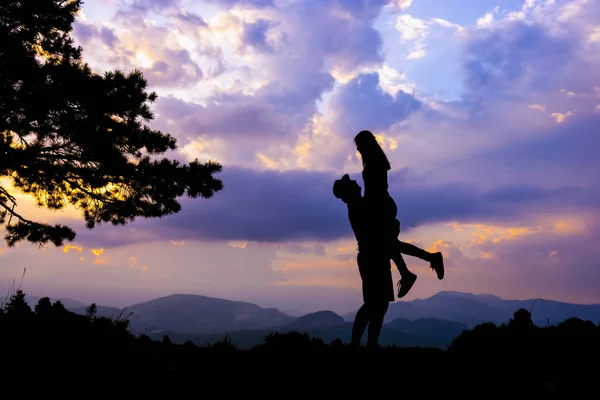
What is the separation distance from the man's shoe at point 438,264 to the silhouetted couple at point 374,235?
345 millimetres

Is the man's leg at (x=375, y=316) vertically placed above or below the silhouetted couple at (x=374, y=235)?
below

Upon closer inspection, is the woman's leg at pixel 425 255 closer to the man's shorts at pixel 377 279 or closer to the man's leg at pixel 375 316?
the man's shorts at pixel 377 279

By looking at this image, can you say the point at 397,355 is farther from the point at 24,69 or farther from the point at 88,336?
the point at 24,69

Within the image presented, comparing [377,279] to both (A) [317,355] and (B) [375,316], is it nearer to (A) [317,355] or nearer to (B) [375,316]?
(B) [375,316]

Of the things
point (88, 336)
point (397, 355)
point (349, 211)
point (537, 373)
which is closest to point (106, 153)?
point (88, 336)

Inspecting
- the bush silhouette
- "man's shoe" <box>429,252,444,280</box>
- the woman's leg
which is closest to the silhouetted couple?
the woman's leg

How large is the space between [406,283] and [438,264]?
54cm

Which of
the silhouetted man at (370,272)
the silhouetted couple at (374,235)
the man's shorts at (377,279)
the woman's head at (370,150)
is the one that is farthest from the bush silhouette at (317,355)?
the woman's head at (370,150)

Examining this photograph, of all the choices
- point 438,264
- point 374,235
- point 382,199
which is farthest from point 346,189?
point 438,264

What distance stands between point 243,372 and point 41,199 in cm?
1098

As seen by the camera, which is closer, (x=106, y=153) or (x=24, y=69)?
(x=24, y=69)

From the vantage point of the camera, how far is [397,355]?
5.91 m

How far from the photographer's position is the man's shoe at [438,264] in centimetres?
566

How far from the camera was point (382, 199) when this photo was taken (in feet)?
17.6
